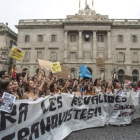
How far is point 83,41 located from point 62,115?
3314cm

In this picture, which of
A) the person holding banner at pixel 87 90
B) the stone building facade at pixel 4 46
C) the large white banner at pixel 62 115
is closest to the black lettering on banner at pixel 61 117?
the large white banner at pixel 62 115

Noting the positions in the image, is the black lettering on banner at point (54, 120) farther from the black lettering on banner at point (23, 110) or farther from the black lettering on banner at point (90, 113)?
the black lettering on banner at point (90, 113)

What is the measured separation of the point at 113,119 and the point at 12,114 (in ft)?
17.1

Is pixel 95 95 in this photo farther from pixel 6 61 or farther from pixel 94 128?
pixel 6 61

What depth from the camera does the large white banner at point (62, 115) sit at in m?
4.17

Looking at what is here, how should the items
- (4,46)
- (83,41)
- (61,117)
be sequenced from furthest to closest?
(4,46) → (83,41) → (61,117)

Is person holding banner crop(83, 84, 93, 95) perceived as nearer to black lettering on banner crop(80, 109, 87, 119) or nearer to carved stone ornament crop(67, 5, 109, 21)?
black lettering on banner crop(80, 109, 87, 119)

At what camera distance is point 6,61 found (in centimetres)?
4088

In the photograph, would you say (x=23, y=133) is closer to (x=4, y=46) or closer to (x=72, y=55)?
(x=72, y=55)

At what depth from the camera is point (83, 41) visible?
126ft

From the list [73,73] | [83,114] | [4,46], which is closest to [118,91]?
[83,114]

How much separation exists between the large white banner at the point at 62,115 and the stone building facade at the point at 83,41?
93.0 ft

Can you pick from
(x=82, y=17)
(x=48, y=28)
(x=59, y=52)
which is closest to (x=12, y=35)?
(x=48, y=28)

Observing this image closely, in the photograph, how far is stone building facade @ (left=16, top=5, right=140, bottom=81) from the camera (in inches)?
1470
